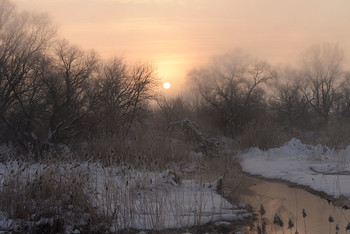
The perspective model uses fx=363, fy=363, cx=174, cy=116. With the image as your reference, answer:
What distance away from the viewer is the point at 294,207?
361 inches

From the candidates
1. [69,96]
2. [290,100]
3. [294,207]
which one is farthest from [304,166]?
[290,100]

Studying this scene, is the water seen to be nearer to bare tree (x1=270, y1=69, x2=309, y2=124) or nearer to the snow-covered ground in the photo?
the snow-covered ground

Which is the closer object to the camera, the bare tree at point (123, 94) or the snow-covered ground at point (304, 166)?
the snow-covered ground at point (304, 166)

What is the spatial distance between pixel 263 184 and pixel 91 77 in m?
14.7

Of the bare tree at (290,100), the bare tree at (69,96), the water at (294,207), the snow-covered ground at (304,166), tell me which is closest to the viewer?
the water at (294,207)

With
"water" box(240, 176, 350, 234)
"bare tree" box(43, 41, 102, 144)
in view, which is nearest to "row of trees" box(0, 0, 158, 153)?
"bare tree" box(43, 41, 102, 144)

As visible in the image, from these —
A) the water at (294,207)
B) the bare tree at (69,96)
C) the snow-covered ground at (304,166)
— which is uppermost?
the bare tree at (69,96)

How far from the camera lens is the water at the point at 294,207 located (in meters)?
7.35

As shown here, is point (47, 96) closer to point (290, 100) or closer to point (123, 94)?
point (123, 94)

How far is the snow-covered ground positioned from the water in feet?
2.26

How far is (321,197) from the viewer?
10203 millimetres

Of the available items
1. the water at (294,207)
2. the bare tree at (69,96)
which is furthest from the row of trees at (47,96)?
the water at (294,207)

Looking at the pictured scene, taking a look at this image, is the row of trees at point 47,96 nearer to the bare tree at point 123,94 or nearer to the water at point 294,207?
the bare tree at point 123,94

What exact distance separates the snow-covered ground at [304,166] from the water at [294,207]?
69 cm
